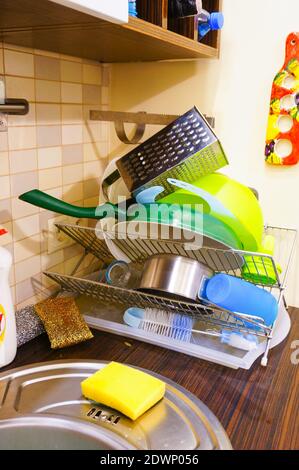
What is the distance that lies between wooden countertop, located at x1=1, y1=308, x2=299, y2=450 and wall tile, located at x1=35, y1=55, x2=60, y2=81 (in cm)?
60

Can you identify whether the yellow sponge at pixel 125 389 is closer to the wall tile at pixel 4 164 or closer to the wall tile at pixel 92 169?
the wall tile at pixel 4 164

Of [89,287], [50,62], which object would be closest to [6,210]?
[89,287]

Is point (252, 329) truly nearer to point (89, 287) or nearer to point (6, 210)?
point (89, 287)

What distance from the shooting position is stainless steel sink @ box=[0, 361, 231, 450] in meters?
0.62

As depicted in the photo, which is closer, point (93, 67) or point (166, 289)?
point (166, 289)

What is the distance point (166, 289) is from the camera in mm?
815

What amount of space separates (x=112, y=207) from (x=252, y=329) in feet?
1.27

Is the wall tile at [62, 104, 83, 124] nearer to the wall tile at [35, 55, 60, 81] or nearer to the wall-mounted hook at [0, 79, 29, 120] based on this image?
the wall tile at [35, 55, 60, 81]

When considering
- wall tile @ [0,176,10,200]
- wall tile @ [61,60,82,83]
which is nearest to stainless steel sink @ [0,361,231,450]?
wall tile @ [0,176,10,200]

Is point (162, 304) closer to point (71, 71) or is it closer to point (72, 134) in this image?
point (72, 134)

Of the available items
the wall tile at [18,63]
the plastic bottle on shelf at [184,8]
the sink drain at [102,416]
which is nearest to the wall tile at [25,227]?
the wall tile at [18,63]

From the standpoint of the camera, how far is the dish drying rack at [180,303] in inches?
32.2
